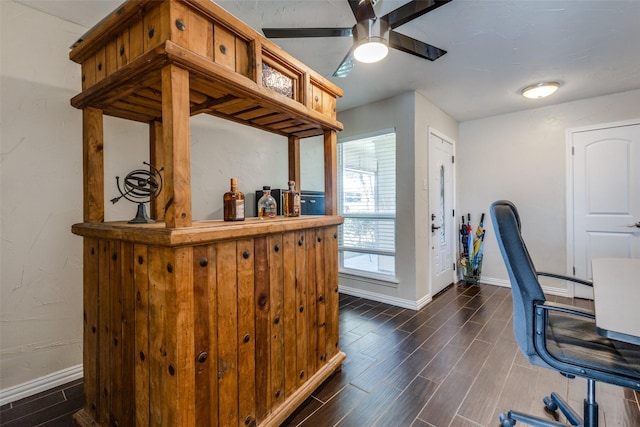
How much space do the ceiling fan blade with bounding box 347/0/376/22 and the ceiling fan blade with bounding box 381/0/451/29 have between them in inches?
4.7

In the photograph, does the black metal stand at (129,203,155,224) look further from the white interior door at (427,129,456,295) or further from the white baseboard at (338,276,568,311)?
the white interior door at (427,129,456,295)

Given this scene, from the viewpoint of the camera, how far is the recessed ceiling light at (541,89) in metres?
2.96

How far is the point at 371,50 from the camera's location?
1818 mm

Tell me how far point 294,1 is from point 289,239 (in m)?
1.50

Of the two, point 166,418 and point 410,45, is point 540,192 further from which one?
point 166,418

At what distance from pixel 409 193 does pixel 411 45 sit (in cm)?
166

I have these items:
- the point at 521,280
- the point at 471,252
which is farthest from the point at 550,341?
the point at 471,252

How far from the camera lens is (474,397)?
174 centimetres

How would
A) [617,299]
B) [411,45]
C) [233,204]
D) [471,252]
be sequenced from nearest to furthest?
[617,299] → [233,204] → [411,45] → [471,252]

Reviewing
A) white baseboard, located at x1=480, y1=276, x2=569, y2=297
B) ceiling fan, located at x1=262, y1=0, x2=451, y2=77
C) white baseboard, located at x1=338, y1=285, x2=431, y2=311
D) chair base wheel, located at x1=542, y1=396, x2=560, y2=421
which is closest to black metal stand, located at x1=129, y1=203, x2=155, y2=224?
ceiling fan, located at x1=262, y1=0, x2=451, y2=77

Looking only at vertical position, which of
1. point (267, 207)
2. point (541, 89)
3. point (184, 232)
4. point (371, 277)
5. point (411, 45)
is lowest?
point (371, 277)

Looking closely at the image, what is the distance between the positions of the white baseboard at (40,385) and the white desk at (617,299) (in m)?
2.96

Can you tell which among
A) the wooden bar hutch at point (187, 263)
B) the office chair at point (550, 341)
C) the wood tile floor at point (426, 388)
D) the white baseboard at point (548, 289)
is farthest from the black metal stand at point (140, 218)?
the white baseboard at point (548, 289)

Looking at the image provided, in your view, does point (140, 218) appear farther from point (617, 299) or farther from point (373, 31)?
point (617, 299)
